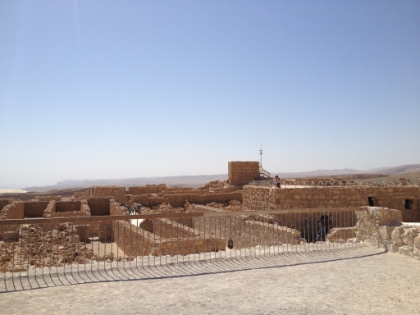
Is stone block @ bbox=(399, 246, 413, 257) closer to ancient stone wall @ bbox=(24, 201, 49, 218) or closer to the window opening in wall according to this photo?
the window opening in wall

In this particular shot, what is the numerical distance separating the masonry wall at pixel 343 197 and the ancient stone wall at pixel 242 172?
15022 millimetres

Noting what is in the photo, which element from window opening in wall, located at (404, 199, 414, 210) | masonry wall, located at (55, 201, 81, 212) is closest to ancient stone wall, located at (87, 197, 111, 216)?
masonry wall, located at (55, 201, 81, 212)

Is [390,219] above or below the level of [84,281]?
above

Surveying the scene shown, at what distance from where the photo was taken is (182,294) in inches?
201

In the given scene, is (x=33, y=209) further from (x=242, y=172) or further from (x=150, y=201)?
(x=242, y=172)

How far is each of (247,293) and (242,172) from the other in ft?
91.5

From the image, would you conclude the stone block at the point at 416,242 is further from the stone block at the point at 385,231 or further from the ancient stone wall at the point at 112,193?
the ancient stone wall at the point at 112,193

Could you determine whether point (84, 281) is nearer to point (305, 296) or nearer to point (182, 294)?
point (182, 294)

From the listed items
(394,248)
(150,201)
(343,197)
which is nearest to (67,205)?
(150,201)

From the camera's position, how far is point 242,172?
108 feet

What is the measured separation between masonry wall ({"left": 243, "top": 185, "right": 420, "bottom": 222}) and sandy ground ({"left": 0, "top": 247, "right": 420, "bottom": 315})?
10.3 m

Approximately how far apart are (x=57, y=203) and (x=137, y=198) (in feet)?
18.8

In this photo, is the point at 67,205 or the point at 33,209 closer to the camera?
the point at 33,209

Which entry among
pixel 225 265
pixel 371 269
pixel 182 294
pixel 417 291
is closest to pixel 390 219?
pixel 371 269
